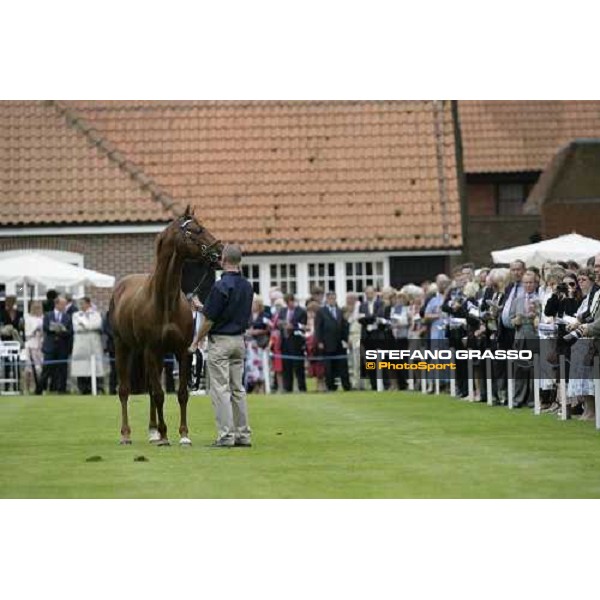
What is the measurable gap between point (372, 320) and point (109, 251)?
803cm

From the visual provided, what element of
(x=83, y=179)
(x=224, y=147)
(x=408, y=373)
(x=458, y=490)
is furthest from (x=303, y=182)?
(x=458, y=490)

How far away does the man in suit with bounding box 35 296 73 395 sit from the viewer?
33844 millimetres

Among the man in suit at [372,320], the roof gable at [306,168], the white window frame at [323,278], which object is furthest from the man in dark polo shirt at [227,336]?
the white window frame at [323,278]

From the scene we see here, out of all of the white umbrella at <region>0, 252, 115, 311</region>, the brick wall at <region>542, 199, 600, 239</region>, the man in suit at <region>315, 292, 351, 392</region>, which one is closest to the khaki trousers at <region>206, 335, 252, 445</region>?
the brick wall at <region>542, 199, 600, 239</region>

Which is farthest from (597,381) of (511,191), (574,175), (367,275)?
(511,191)

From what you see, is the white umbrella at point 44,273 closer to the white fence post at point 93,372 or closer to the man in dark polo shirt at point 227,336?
the white fence post at point 93,372

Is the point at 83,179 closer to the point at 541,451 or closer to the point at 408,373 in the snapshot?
the point at 408,373

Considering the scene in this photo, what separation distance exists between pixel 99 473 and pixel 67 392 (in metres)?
18.2

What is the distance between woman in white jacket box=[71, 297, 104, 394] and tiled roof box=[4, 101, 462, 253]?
13.1 feet

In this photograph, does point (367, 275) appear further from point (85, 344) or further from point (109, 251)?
point (85, 344)

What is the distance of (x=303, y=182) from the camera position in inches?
1522

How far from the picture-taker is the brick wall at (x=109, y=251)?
114 ft

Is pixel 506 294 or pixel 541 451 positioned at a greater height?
pixel 506 294

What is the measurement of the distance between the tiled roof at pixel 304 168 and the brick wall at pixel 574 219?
9839 mm
